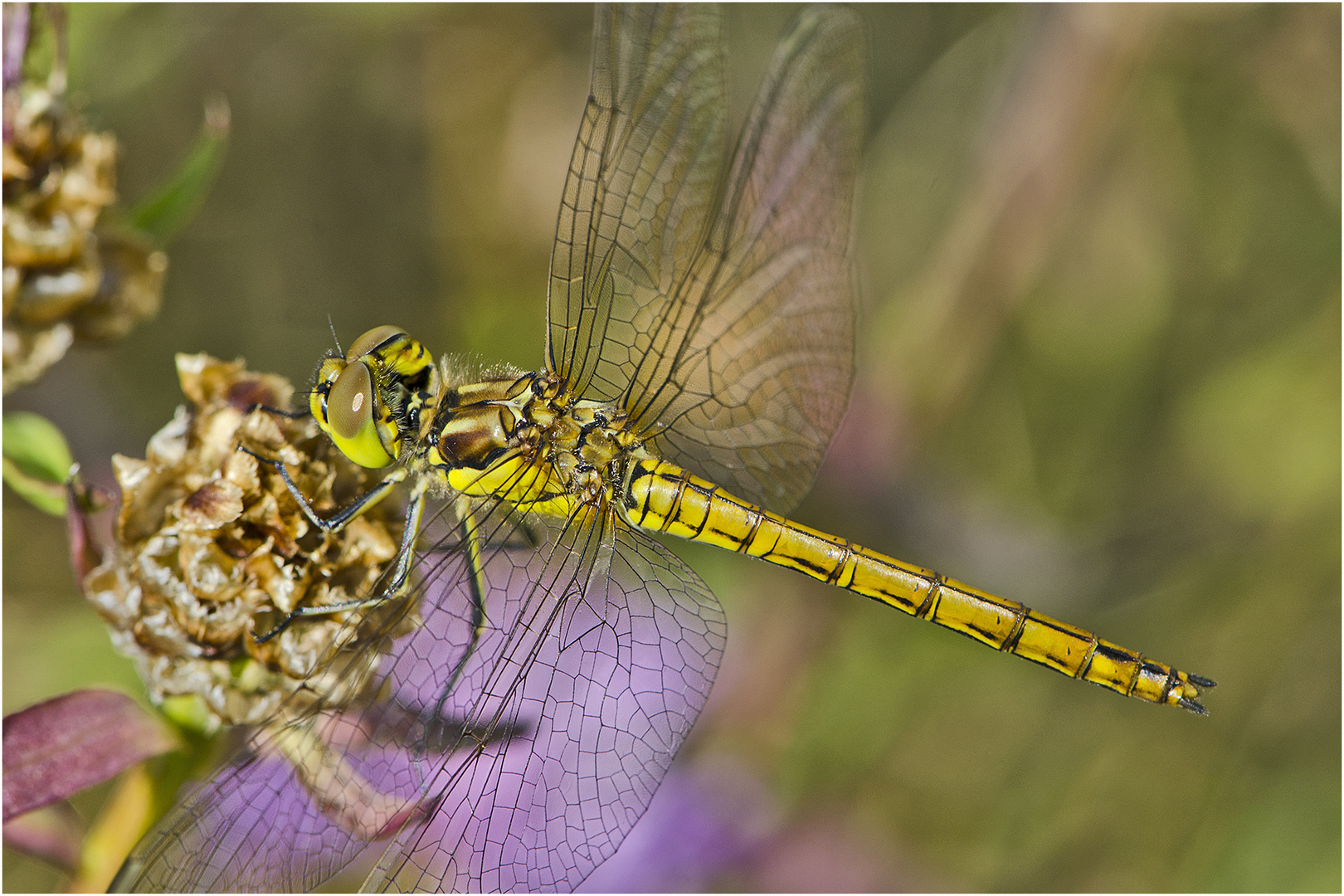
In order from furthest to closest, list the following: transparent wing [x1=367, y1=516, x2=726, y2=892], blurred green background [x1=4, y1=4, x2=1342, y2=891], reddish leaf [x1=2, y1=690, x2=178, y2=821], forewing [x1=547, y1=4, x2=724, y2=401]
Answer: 1. blurred green background [x1=4, y1=4, x2=1342, y2=891]
2. forewing [x1=547, y1=4, x2=724, y2=401]
3. transparent wing [x1=367, y1=516, x2=726, y2=892]
4. reddish leaf [x1=2, y1=690, x2=178, y2=821]

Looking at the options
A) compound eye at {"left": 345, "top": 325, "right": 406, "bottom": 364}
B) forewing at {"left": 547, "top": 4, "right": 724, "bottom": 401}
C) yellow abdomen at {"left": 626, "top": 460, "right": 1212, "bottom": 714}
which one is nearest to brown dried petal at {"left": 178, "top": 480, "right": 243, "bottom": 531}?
compound eye at {"left": 345, "top": 325, "right": 406, "bottom": 364}

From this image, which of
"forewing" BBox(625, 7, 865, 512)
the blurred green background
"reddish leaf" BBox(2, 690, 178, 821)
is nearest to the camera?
"reddish leaf" BBox(2, 690, 178, 821)

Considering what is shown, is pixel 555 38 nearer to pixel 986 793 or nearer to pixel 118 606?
pixel 118 606

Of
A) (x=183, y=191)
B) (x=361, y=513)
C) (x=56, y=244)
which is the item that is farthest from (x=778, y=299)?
(x=56, y=244)

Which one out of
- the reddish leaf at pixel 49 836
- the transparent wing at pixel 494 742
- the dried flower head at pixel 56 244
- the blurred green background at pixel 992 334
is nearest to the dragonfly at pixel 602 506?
the transparent wing at pixel 494 742

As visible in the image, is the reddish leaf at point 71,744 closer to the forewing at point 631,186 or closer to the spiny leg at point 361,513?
the spiny leg at point 361,513

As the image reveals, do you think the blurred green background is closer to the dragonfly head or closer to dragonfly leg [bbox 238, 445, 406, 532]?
the dragonfly head
